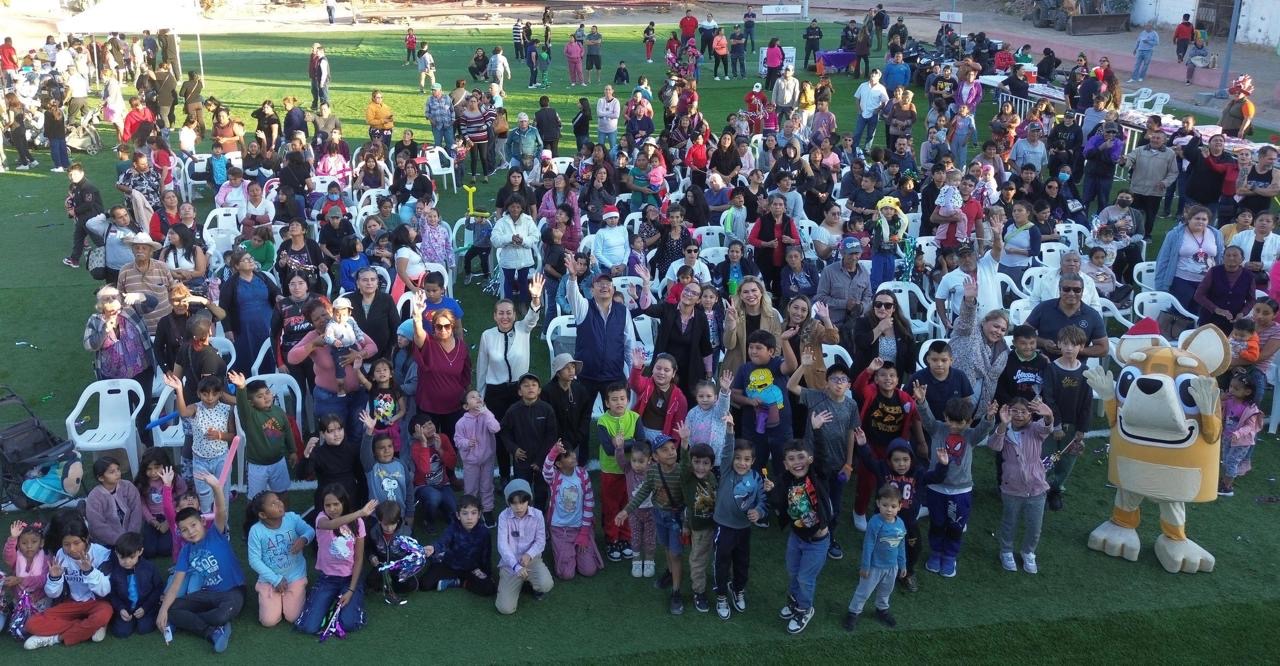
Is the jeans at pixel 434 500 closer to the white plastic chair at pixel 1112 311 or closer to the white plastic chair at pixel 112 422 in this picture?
the white plastic chair at pixel 112 422

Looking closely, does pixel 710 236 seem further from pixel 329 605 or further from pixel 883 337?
pixel 329 605

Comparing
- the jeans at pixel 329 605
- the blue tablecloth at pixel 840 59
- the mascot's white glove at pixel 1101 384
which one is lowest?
the jeans at pixel 329 605

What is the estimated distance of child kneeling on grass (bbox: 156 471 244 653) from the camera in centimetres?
639

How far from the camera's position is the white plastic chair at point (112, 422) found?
7.82 m

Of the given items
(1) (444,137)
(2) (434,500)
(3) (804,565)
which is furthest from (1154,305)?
(1) (444,137)

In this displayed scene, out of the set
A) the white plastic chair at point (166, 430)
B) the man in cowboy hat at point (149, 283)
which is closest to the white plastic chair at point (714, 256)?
the man in cowboy hat at point (149, 283)

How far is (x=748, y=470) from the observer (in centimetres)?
634

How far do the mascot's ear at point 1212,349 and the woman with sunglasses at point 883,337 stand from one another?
190cm

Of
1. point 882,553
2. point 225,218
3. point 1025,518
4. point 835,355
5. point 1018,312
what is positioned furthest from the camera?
point 225,218

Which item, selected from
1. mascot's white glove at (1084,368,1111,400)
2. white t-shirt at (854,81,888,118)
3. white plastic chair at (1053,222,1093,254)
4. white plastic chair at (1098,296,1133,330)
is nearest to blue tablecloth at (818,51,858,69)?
white t-shirt at (854,81,888,118)

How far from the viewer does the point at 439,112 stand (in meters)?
17.0

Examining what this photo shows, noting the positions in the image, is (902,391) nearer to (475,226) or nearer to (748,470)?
(748,470)

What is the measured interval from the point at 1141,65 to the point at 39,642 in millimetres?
25536

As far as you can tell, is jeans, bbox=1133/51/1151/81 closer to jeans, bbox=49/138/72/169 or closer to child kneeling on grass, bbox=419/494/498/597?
jeans, bbox=49/138/72/169
